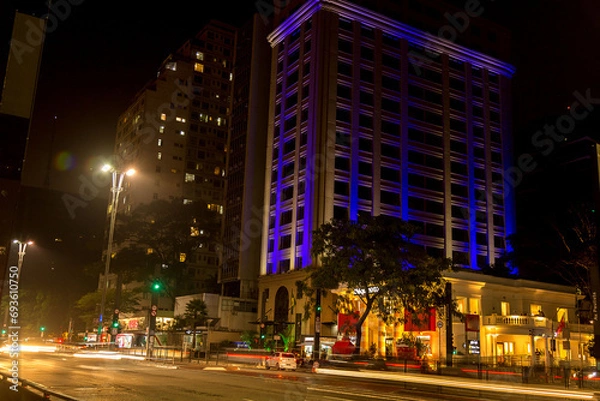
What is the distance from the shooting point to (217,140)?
120m

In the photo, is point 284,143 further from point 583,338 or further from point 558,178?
point 583,338

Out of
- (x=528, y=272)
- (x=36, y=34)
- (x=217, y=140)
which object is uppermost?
(x=217, y=140)

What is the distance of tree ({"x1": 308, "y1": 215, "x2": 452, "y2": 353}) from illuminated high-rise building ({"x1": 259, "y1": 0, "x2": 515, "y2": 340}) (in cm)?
1437

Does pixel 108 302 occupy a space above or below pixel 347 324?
above

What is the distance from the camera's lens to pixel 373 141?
232ft

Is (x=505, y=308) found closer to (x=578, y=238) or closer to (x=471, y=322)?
(x=578, y=238)

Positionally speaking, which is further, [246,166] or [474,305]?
[246,166]

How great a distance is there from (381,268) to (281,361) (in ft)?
37.7

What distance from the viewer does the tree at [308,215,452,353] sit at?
45188 mm

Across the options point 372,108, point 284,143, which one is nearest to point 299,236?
point 284,143

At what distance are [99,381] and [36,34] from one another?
18.1 meters

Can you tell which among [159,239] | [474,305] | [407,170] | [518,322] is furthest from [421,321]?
[159,239]

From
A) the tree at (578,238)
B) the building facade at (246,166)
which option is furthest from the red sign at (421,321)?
the building facade at (246,166)

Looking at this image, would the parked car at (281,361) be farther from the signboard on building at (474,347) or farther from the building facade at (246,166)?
the building facade at (246,166)
